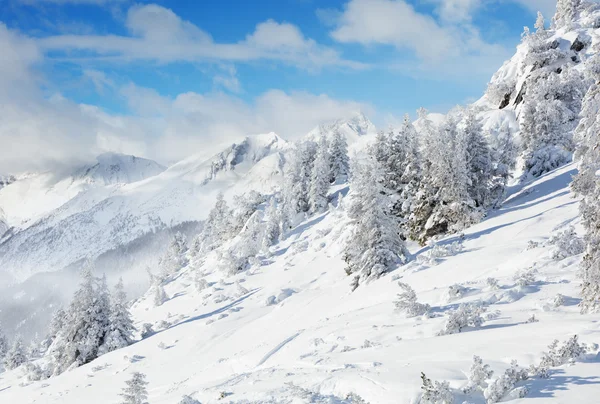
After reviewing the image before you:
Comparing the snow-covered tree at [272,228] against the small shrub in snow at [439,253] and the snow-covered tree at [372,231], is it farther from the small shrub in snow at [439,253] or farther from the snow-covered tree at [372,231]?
the small shrub in snow at [439,253]

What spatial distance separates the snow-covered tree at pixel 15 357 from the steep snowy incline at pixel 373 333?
73.1ft

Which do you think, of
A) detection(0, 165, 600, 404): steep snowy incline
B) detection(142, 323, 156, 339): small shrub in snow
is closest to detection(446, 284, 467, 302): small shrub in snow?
detection(0, 165, 600, 404): steep snowy incline

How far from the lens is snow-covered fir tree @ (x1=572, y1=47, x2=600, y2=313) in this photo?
1105 cm

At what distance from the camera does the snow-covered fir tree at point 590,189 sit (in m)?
11.0

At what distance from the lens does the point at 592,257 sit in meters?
11.2

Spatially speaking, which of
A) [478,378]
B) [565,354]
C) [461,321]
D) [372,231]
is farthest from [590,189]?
[372,231]

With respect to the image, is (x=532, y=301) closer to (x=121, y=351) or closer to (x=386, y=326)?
(x=386, y=326)

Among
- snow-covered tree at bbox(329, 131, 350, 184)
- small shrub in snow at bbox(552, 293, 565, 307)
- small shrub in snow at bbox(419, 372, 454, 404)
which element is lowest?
small shrub in snow at bbox(552, 293, 565, 307)

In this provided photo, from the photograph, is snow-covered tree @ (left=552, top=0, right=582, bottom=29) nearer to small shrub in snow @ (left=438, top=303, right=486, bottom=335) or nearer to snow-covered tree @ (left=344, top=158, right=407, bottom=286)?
snow-covered tree @ (left=344, top=158, right=407, bottom=286)

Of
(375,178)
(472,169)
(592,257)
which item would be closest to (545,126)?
(472,169)

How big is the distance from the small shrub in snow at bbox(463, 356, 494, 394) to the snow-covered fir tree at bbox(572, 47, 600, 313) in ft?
15.7

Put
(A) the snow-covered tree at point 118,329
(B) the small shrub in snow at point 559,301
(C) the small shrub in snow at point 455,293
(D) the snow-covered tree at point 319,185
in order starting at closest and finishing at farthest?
(B) the small shrub in snow at point 559,301, (C) the small shrub in snow at point 455,293, (A) the snow-covered tree at point 118,329, (D) the snow-covered tree at point 319,185

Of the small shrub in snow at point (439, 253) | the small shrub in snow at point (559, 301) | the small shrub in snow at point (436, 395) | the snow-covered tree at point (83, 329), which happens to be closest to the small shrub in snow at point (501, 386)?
the small shrub in snow at point (436, 395)

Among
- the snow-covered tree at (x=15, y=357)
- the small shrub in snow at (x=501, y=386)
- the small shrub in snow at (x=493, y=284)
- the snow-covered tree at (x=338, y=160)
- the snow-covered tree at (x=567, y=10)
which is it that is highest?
the snow-covered tree at (x=567, y=10)
